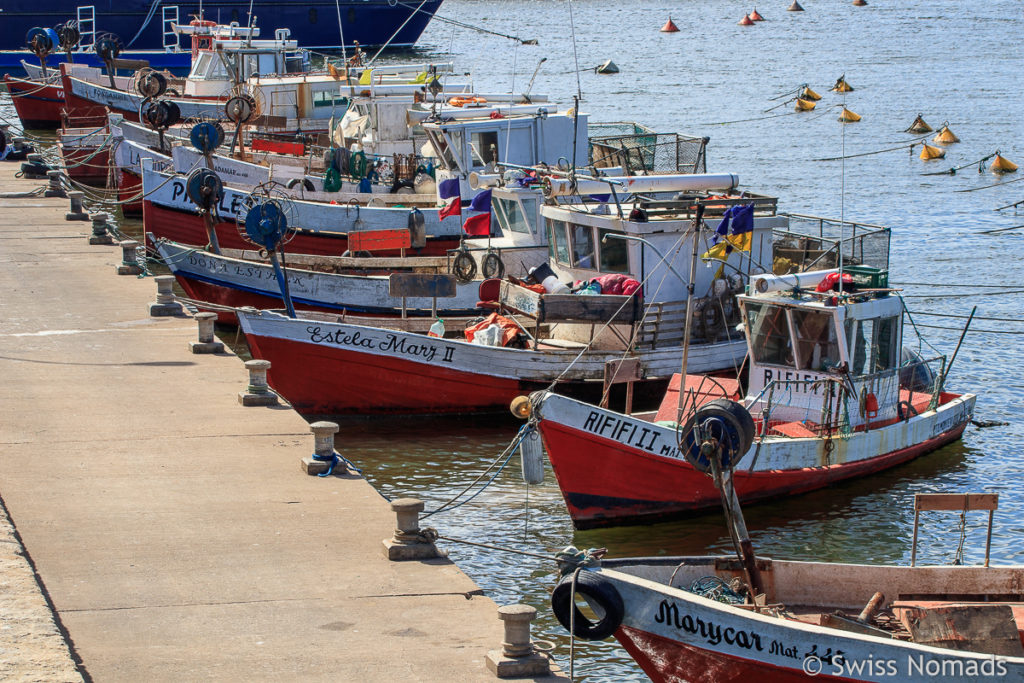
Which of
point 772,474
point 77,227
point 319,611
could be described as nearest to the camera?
point 319,611

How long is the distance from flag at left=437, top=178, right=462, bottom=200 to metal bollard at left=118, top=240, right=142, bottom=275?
601cm

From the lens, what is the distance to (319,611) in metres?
9.50

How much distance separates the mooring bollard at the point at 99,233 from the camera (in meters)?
24.1

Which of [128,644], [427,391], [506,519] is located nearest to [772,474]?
[506,519]

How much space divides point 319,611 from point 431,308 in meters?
13.1

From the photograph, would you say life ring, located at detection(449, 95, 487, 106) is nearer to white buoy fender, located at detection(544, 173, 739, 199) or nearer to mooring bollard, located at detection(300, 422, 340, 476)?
white buoy fender, located at detection(544, 173, 739, 199)

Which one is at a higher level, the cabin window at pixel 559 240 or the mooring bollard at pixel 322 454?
the cabin window at pixel 559 240

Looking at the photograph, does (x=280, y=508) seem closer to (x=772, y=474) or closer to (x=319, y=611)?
(x=319, y=611)

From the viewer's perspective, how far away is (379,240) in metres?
24.5

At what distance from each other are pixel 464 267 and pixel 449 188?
368 centimetres

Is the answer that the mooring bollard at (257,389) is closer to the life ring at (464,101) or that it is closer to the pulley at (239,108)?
the life ring at (464,101)

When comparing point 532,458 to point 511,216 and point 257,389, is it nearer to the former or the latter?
point 257,389

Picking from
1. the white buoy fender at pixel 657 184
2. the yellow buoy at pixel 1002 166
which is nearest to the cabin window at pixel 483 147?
the white buoy fender at pixel 657 184

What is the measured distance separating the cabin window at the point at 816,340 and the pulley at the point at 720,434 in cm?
600
